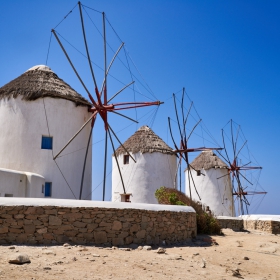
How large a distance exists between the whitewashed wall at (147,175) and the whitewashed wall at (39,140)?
6.97 metres

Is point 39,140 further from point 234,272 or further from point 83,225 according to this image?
point 234,272

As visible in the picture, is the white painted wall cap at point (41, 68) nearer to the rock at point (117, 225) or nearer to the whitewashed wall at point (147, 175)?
the whitewashed wall at point (147, 175)

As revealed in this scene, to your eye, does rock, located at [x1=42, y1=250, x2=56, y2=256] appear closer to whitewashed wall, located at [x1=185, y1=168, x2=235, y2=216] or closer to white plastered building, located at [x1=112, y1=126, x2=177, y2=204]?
white plastered building, located at [x1=112, y1=126, x2=177, y2=204]

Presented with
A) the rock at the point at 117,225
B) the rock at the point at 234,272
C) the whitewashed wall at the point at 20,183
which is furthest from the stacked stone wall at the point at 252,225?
the rock at the point at 234,272

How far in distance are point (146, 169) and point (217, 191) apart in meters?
9.28

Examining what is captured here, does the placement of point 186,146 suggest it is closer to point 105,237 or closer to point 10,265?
point 105,237

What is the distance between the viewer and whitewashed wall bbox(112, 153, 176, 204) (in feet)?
72.1

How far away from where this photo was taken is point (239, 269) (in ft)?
28.5

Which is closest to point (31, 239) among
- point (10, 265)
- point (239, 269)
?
point (10, 265)

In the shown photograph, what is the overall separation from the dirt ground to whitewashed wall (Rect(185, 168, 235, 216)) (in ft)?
59.6

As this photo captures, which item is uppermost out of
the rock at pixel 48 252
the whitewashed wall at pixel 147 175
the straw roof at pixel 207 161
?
the straw roof at pixel 207 161

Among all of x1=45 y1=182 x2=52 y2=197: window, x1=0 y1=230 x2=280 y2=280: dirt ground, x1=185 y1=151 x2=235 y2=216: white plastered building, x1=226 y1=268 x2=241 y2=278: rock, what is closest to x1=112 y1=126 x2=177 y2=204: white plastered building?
x1=185 y1=151 x2=235 y2=216: white plastered building

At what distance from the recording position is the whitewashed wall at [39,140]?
1473 cm

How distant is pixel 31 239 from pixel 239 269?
194 inches
